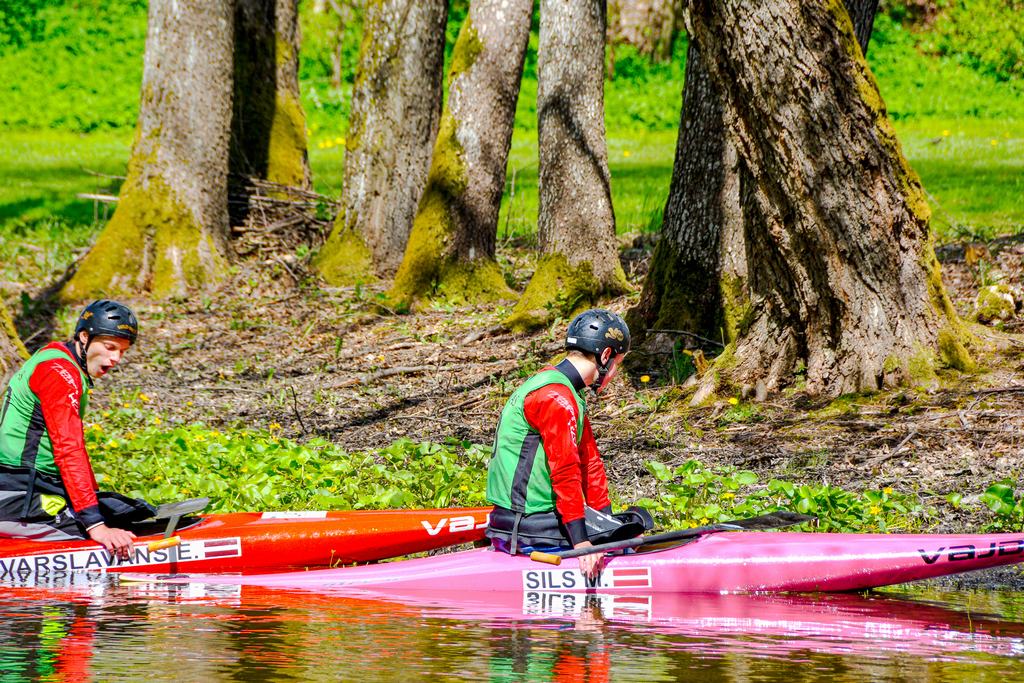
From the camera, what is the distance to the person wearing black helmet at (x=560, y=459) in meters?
6.29

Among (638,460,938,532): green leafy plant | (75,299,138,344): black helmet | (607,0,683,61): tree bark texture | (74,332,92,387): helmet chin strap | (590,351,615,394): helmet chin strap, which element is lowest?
(638,460,938,532): green leafy plant

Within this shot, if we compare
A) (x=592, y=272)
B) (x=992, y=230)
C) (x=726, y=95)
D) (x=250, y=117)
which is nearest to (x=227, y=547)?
(x=726, y=95)

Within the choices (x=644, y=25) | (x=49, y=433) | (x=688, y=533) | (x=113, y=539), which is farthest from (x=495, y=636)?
(x=644, y=25)

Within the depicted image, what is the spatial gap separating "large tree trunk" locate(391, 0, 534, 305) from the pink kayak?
7.11 m

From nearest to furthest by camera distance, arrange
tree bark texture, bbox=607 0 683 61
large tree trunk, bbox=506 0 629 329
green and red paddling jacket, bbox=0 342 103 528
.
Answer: green and red paddling jacket, bbox=0 342 103 528 → large tree trunk, bbox=506 0 629 329 → tree bark texture, bbox=607 0 683 61

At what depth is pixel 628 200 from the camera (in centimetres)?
1792

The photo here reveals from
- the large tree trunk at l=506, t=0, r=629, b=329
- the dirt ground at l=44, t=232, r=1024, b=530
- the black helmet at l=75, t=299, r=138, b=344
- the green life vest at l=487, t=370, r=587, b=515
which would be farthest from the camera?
the large tree trunk at l=506, t=0, r=629, b=329

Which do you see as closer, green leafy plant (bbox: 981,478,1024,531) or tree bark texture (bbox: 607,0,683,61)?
green leafy plant (bbox: 981,478,1024,531)

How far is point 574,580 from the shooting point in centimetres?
657

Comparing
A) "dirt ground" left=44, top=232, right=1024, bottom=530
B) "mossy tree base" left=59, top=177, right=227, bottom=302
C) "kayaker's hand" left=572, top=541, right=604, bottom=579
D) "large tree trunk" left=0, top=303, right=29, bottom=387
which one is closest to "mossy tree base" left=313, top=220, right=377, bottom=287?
"dirt ground" left=44, top=232, right=1024, bottom=530

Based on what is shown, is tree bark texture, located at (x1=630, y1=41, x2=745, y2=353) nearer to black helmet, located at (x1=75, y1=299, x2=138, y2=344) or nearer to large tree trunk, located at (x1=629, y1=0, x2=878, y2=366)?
large tree trunk, located at (x1=629, y1=0, x2=878, y2=366)

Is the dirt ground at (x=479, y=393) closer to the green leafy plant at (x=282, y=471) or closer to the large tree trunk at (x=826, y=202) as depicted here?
the large tree trunk at (x=826, y=202)

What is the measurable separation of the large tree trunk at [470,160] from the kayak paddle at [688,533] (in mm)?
6992

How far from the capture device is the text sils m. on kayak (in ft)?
21.5
